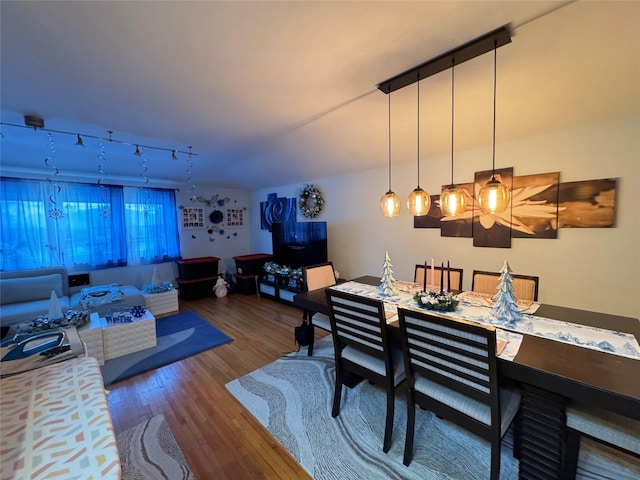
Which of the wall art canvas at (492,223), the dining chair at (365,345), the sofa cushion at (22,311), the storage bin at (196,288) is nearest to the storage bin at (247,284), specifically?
the storage bin at (196,288)

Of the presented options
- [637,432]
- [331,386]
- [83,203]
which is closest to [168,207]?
[83,203]

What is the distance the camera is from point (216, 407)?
6.93 feet

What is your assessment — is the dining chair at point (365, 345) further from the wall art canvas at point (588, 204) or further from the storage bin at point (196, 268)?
the storage bin at point (196, 268)

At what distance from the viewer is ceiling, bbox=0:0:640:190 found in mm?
1268

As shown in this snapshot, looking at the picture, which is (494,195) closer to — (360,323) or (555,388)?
(555,388)


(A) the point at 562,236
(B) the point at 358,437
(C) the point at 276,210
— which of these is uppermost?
(C) the point at 276,210

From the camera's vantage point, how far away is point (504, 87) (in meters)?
1.98

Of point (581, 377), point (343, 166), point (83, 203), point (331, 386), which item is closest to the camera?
point (581, 377)

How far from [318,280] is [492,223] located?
80.4 inches

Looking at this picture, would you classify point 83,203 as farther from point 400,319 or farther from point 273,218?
point 400,319

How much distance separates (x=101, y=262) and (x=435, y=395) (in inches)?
215

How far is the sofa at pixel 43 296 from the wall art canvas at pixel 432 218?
4274mm

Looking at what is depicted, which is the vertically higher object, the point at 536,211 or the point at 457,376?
the point at 536,211

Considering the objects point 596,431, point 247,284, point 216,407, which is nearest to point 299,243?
point 247,284
